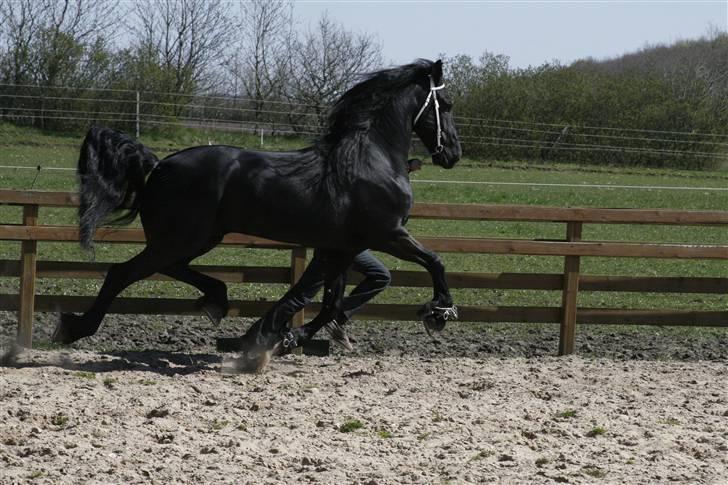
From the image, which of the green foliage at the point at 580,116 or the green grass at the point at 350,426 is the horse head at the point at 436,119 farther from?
the green foliage at the point at 580,116

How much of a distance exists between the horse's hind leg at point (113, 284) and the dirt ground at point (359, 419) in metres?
0.21

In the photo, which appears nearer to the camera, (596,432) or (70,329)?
(596,432)

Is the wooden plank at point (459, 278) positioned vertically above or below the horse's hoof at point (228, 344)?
above

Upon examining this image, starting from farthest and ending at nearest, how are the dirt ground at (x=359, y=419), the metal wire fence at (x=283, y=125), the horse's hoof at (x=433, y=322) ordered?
the metal wire fence at (x=283, y=125), the horse's hoof at (x=433, y=322), the dirt ground at (x=359, y=419)

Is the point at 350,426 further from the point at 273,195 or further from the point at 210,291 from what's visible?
the point at 210,291

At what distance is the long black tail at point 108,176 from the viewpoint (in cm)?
647

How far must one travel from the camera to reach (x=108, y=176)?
6.50 metres

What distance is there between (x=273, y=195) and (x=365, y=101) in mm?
941

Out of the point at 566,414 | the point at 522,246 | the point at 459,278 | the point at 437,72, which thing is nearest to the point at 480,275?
the point at 459,278

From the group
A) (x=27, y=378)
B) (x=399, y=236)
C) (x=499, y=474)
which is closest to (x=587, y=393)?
(x=399, y=236)

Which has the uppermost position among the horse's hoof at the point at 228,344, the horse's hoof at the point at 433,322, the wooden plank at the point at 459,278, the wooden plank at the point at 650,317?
the wooden plank at the point at 459,278

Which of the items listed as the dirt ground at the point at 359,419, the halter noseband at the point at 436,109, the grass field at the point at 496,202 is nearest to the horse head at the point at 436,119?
the halter noseband at the point at 436,109

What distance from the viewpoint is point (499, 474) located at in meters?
4.60

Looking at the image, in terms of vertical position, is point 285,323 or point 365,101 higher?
point 365,101
